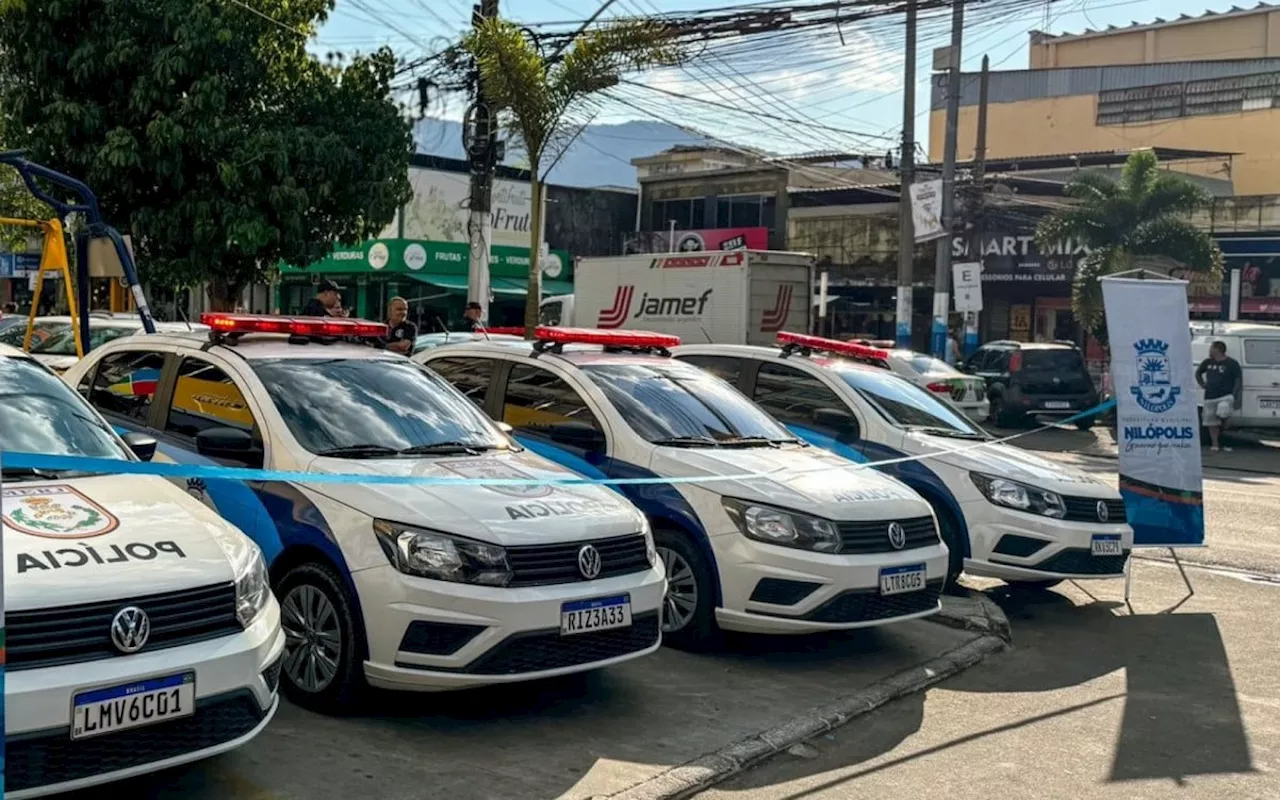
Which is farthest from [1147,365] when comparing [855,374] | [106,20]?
[106,20]

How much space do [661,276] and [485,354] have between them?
48.7ft

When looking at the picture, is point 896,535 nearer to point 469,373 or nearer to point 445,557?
point 445,557

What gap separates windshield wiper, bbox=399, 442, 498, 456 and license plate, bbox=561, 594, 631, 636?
48.4 inches

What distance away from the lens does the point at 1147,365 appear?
9.59m

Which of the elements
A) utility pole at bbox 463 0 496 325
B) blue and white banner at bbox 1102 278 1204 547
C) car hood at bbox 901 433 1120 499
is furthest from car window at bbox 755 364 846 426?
utility pole at bbox 463 0 496 325

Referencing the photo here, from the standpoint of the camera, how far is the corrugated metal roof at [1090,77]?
46.5 meters

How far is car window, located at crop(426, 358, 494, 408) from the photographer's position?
27.4 feet

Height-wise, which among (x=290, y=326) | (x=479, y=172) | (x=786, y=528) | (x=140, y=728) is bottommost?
(x=140, y=728)

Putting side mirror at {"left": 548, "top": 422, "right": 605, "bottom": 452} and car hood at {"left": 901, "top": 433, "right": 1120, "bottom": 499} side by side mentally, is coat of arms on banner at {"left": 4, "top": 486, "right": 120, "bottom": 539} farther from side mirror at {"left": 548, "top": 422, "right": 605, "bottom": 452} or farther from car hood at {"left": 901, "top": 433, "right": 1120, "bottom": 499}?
car hood at {"left": 901, "top": 433, "right": 1120, "bottom": 499}

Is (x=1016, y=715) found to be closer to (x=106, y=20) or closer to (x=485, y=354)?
(x=485, y=354)

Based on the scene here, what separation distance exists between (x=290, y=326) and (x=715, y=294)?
589 inches

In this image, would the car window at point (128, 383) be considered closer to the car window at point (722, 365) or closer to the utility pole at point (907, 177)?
the car window at point (722, 365)

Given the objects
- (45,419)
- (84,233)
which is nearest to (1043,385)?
(84,233)

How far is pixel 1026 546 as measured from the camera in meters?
8.38
